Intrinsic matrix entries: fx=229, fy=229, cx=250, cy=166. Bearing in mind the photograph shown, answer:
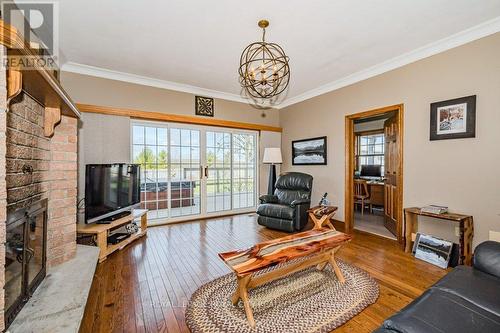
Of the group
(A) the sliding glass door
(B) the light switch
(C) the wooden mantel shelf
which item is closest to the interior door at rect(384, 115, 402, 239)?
(B) the light switch

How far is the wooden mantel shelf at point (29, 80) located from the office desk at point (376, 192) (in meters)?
5.72

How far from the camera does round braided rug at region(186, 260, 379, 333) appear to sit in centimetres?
165

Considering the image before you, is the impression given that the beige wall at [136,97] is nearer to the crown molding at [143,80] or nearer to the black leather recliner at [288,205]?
the crown molding at [143,80]

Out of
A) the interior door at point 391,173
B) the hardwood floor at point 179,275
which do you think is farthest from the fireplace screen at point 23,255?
the interior door at point 391,173

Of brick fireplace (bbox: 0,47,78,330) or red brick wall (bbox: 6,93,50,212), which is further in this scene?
red brick wall (bbox: 6,93,50,212)

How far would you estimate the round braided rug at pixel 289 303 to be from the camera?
1.65 m

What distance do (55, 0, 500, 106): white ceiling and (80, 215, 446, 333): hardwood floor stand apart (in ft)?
8.83

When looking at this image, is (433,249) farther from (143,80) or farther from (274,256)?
(143,80)

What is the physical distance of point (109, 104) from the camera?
12.6ft

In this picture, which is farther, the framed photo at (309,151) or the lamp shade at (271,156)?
the lamp shade at (271,156)

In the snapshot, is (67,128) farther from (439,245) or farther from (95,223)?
(439,245)

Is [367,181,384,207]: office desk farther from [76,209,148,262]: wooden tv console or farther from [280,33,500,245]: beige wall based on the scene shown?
[76,209,148,262]: wooden tv console

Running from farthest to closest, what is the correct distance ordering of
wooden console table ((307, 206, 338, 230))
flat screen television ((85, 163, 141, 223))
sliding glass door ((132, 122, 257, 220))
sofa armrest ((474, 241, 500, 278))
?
sliding glass door ((132, 122, 257, 220)) < flat screen television ((85, 163, 141, 223)) < wooden console table ((307, 206, 338, 230)) < sofa armrest ((474, 241, 500, 278))

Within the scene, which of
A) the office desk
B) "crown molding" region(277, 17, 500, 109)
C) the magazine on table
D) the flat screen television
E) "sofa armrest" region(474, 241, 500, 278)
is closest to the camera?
"sofa armrest" region(474, 241, 500, 278)
